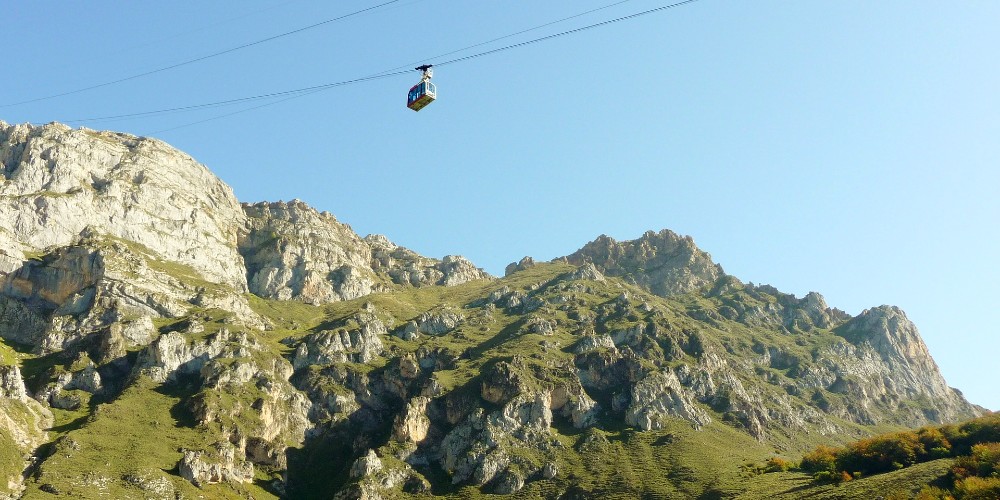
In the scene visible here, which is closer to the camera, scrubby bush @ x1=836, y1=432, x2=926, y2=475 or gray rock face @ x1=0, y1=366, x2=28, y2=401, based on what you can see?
scrubby bush @ x1=836, y1=432, x2=926, y2=475

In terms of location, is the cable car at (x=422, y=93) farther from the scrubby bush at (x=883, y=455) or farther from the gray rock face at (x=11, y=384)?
the gray rock face at (x=11, y=384)

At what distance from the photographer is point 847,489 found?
5615 inches

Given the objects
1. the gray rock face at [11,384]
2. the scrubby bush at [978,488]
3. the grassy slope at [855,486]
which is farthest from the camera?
the gray rock face at [11,384]

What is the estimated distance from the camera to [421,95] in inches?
2667

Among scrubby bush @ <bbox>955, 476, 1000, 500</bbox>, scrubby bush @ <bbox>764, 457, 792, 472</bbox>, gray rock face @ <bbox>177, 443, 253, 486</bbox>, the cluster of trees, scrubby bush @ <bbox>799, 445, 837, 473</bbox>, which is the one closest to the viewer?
scrubby bush @ <bbox>955, 476, 1000, 500</bbox>

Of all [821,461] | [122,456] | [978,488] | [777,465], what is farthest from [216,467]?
[978,488]

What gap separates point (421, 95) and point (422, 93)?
0.66 ft

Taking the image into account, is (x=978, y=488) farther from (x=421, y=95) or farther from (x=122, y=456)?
(x=122, y=456)

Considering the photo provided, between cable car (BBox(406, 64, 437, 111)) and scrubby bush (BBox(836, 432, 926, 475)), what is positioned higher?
cable car (BBox(406, 64, 437, 111))

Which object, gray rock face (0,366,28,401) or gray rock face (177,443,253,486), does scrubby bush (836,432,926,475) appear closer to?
gray rock face (177,443,253,486)

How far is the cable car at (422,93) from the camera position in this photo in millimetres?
67812

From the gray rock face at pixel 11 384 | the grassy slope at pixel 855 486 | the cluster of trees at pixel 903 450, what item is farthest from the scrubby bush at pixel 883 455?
the gray rock face at pixel 11 384

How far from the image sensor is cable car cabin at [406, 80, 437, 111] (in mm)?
67750

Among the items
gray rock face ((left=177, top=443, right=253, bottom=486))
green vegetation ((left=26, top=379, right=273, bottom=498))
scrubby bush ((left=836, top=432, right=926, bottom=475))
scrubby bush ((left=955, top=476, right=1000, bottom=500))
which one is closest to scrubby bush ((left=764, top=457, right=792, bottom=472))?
scrubby bush ((left=836, top=432, right=926, bottom=475))
